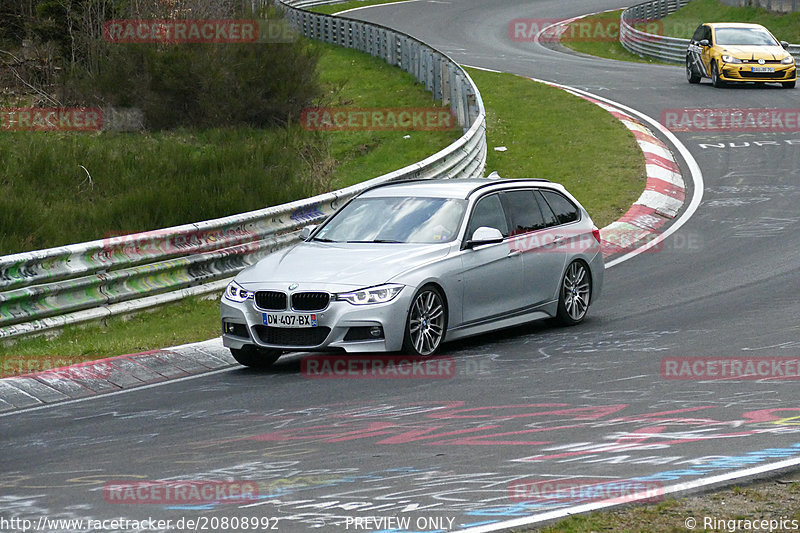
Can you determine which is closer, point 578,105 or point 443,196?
point 443,196

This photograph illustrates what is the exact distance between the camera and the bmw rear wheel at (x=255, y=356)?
10.8m

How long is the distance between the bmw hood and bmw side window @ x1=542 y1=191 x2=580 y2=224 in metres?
2.03

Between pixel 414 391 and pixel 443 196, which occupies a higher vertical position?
pixel 443 196

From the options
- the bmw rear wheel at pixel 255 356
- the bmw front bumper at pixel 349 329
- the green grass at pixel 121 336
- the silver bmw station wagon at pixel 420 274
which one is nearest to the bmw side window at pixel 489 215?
the silver bmw station wagon at pixel 420 274

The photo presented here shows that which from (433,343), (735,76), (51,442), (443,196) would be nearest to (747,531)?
(51,442)

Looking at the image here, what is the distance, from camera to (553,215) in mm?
12734

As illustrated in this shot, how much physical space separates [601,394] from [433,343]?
2240 mm

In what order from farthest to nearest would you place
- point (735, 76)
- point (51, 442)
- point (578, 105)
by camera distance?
point (735, 76), point (578, 105), point (51, 442)

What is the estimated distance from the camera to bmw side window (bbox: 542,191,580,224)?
12805 mm

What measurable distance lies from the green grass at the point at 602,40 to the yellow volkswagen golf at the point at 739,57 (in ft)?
36.1

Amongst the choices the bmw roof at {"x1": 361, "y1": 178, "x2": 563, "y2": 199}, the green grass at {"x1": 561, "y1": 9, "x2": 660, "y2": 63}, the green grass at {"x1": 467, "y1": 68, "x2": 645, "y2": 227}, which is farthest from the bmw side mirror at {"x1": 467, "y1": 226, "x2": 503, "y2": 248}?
the green grass at {"x1": 561, "y1": 9, "x2": 660, "y2": 63}

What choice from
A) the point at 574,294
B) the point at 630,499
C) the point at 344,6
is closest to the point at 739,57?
the point at 574,294

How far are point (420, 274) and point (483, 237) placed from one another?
3.21 feet

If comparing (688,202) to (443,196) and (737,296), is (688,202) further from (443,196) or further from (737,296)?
(443,196)
